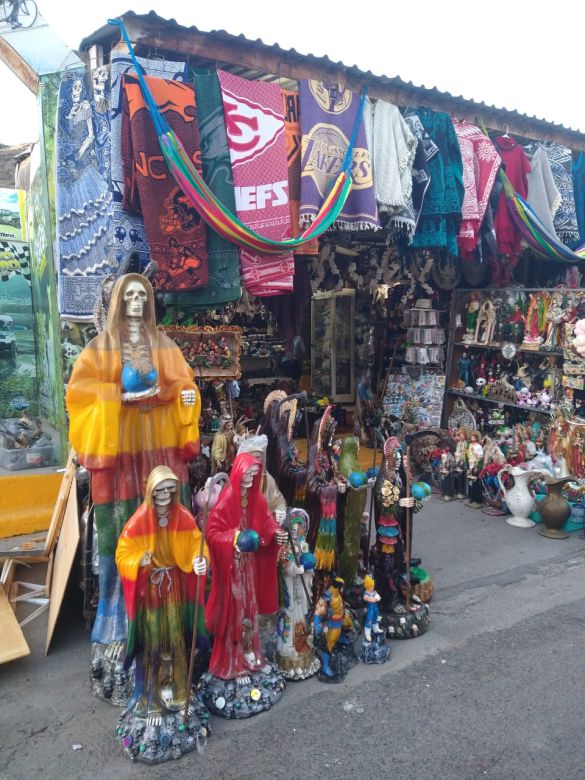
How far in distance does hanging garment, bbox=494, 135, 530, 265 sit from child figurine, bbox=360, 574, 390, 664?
5.03m

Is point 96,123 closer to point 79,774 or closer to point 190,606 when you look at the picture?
point 190,606

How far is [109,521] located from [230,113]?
3.82 metres

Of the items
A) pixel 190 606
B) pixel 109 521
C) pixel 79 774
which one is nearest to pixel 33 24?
pixel 109 521

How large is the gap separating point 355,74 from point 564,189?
11.0ft

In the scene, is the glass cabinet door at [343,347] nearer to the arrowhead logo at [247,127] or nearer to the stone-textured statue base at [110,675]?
the arrowhead logo at [247,127]

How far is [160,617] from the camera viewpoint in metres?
3.40

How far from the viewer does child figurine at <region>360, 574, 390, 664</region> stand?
425 cm

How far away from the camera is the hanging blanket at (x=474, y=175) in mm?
7004

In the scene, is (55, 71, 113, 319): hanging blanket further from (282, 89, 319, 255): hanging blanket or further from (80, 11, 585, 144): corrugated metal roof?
(282, 89, 319, 255): hanging blanket

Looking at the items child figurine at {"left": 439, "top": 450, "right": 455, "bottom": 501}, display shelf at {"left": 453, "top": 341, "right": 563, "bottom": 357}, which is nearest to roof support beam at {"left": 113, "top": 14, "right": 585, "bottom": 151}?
display shelf at {"left": 453, "top": 341, "right": 563, "bottom": 357}

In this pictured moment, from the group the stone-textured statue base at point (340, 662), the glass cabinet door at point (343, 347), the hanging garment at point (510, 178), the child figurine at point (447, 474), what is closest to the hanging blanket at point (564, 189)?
the hanging garment at point (510, 178)

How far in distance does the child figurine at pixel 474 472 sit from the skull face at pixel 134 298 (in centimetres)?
486

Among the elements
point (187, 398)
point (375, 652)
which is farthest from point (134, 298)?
point (375, 652)

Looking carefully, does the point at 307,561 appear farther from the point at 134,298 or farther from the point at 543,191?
the point at 543,191
